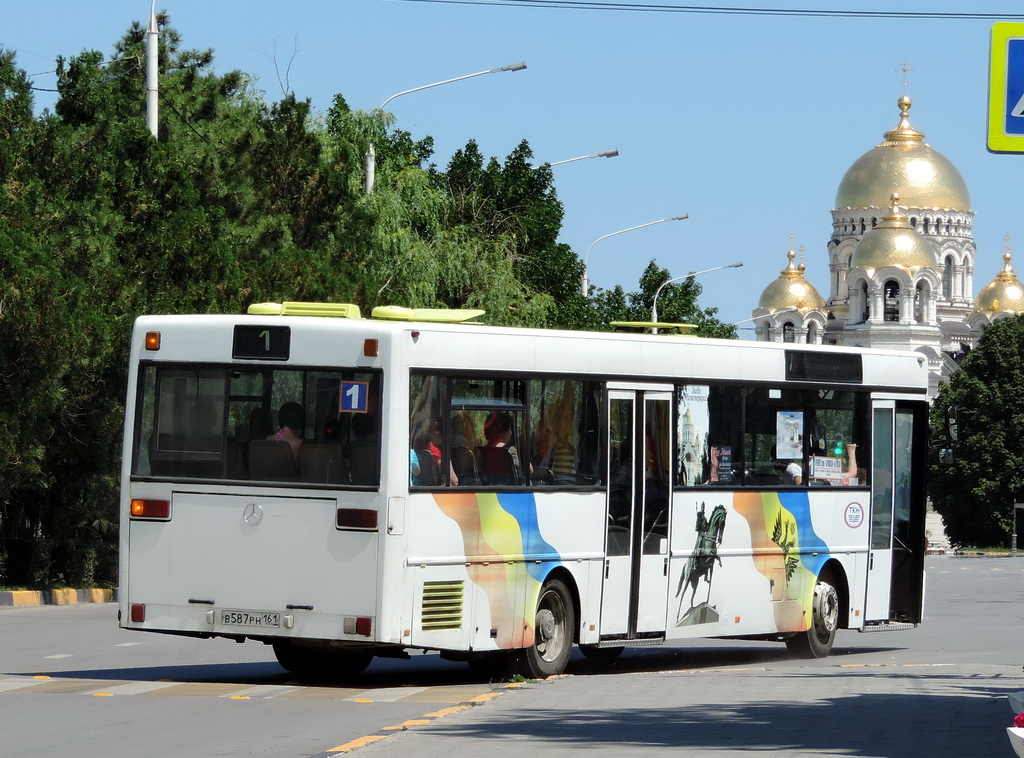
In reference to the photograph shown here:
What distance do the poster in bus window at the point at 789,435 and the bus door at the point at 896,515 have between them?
1131mm

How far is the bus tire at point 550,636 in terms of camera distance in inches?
567

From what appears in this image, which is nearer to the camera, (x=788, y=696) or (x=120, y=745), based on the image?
(x=120, y=745)

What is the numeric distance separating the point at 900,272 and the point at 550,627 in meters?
138

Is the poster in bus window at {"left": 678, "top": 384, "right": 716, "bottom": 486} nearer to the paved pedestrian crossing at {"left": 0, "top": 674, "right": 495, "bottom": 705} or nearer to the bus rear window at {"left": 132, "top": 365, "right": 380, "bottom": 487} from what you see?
the paved pedestrian crossing at {"left": 0, "top": 674, "right": 495, "bottom": 705}

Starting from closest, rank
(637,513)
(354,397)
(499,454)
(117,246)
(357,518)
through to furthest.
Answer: (357,518) < (354,397) < (499,454) < (637,513) < (117,246)

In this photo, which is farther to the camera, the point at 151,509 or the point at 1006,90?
the point at 151,509

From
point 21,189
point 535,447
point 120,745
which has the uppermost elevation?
point 21,189

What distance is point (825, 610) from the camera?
57.9 feet

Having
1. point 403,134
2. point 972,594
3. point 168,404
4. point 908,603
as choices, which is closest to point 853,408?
point 908,603

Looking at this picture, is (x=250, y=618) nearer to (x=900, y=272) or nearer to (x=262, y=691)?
(x=262, y=691)

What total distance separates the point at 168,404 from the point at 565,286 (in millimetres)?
43507

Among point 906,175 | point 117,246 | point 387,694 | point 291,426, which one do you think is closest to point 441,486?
point 291,426

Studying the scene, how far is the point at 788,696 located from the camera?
12.6m

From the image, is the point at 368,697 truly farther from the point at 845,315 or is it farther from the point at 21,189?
the point at 845,315
